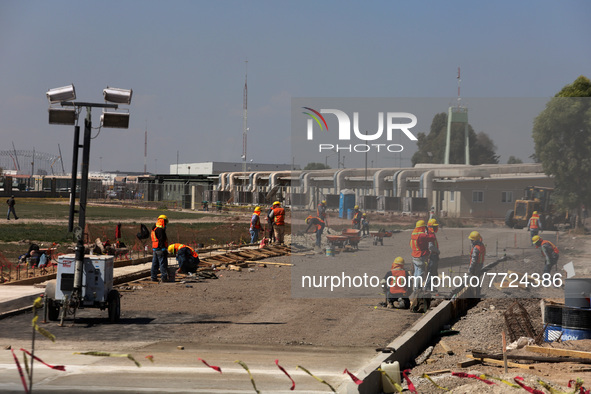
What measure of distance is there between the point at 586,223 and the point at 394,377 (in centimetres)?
920

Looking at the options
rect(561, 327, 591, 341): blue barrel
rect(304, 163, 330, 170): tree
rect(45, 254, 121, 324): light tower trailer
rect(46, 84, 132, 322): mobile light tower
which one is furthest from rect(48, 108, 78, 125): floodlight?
rect(561, 327, 591, 341): blue barrel

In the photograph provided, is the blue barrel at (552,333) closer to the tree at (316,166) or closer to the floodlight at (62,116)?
the tree at (316,166)

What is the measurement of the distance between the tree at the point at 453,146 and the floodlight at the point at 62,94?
24.1 feet

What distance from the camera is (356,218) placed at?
1708 centimetres

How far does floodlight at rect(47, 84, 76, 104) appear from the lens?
39.9ft

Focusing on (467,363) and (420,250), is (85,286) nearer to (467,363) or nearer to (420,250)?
(467,363)

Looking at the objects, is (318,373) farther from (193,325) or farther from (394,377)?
(193,325)

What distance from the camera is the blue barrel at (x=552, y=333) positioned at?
11703mm

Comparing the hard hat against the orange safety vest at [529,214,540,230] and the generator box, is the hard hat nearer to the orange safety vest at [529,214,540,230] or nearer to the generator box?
the orange safety vest at [529,214,540,230]

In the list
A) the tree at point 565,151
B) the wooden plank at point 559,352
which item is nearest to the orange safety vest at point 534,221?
the tree at point 565,151

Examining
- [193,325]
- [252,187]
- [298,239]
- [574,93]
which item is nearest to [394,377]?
[193,325]

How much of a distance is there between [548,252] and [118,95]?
9.83m

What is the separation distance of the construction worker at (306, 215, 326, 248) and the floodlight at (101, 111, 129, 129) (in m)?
6.47

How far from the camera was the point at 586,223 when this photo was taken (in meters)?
15.8
